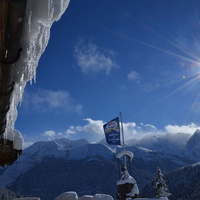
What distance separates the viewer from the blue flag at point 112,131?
41.7 feet

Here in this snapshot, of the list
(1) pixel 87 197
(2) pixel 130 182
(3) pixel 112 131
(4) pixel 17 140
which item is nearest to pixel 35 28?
(4) pixel 17 140

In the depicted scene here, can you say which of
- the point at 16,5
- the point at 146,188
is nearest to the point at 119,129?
the point at 16,5

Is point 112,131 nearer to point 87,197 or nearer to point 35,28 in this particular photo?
point 87,197

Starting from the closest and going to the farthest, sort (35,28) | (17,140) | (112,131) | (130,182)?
(35,28)
(17,140)
(130,182)
(112,131)

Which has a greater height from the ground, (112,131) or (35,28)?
(112,131)

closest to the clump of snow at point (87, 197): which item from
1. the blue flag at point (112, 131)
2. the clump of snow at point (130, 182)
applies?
the clump of snow at point (130, 182)

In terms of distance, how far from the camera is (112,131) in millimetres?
12898

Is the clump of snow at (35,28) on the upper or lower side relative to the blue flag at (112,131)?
lower

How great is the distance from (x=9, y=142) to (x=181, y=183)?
143092 mm

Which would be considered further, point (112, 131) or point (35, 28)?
point (112, 131)

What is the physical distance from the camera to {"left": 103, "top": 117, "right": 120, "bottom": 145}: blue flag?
12711mm

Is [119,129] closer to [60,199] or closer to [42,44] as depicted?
[60,199]

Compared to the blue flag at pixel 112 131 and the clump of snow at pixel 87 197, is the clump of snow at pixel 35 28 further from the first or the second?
the blue flag at pixel 112 131

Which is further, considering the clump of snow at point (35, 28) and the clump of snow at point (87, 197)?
the clump of snow at point (87, 197)
